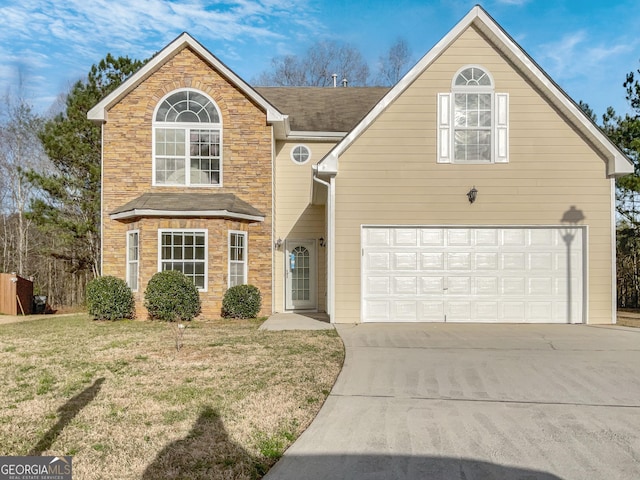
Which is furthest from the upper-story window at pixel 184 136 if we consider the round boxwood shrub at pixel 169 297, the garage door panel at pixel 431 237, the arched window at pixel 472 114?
the arched window at pixel 472 114

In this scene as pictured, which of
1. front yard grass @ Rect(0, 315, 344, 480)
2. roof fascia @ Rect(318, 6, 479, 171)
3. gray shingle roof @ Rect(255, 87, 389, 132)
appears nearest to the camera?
front yard grass @ Rect(0, 315, 344, 480)

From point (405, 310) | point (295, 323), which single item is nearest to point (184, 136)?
point (295, 323)

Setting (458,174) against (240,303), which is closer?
(458,174)

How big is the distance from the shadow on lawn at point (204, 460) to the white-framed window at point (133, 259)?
10.1 metres

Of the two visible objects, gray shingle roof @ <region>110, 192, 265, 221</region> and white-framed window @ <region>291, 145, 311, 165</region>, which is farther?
white-framed window @ <region>291, 145, 311, 165</region>

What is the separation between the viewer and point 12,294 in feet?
57.2

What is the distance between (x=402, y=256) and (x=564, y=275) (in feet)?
12.2

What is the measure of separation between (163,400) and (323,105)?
13.6 meters

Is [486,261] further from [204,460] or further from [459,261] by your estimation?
[204,460]

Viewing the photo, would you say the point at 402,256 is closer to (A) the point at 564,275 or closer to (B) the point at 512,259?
(B) the point at 512,259

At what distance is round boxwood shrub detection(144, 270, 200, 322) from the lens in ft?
41.5

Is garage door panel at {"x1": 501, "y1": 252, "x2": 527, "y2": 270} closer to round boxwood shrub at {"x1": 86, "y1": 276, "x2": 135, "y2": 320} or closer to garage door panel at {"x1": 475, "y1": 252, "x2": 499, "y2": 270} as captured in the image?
garage door panel at {"x1": 475, "y1": 252, "x2": 499, "y2": 270}

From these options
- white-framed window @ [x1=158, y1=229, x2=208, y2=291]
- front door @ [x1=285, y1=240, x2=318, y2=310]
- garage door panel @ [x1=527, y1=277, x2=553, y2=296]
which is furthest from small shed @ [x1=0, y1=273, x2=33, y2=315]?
garage door panel @ [x1=527, y1=277, x2=553, y2=296]

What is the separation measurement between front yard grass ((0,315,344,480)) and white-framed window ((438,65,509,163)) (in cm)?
565
